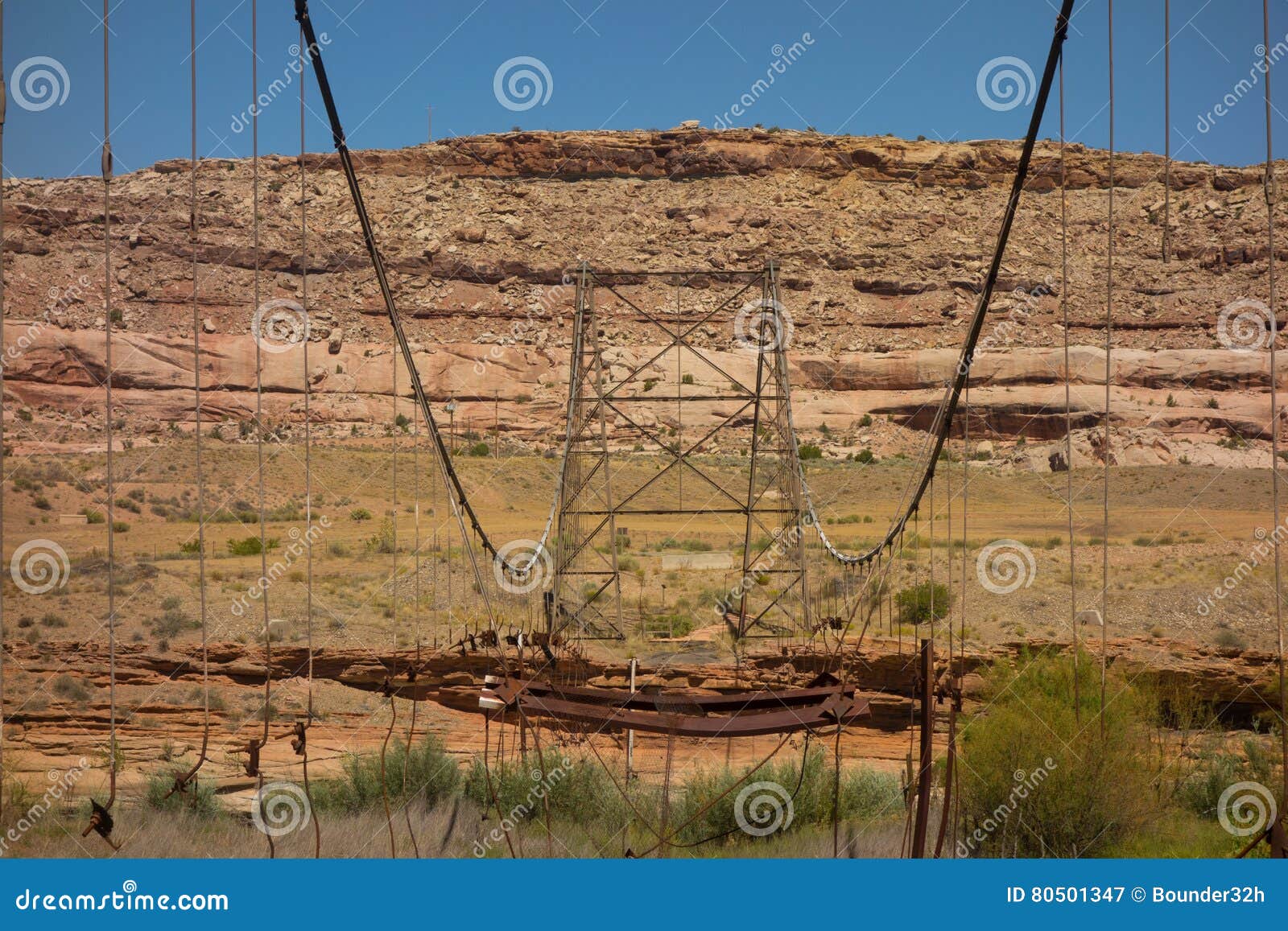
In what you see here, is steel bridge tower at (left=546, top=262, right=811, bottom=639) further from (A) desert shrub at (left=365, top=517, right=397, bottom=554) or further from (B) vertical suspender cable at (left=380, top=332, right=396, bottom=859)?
(A) desert shrub at (left=365, top=517, right=397, bottom=554)

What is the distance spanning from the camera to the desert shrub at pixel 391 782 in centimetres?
1164

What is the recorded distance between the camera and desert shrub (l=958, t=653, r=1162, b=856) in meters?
10.8

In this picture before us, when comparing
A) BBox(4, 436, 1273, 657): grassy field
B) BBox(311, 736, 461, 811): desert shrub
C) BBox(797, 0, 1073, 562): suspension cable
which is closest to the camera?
BBox(797, 0, 1073, 562): suspension cable

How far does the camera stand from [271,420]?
213 ft

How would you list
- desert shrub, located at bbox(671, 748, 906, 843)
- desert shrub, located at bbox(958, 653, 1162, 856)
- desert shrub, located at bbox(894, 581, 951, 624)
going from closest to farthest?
desert shrub, located at bbox(671, 748, 906, 843), desert shrub, located at bbox(958, 653, 1162, 856), desert shrub, located at bbox(894, 581, 951, 624)

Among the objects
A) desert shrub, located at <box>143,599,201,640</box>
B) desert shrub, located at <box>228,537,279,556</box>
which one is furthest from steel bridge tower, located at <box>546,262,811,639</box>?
desert shrub, located at <box>228,537,279,556</box>

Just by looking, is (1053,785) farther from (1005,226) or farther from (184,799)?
(184,799)

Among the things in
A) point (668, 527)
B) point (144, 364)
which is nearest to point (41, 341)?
point (144, 364)

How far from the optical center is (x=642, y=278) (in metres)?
82.2

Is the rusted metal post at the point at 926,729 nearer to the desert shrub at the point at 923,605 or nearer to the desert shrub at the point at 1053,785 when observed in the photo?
the desert shrub at the point at 1053,785

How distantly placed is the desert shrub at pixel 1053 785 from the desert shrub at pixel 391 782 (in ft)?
17.1

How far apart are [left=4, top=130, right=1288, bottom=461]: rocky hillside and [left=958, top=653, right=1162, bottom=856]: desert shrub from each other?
1861 inches

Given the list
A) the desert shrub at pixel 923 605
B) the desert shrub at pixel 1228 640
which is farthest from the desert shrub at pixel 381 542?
the desert shrub at pixel 1228 640

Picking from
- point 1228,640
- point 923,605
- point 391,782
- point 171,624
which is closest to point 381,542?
point 171,624
